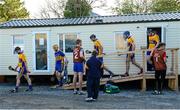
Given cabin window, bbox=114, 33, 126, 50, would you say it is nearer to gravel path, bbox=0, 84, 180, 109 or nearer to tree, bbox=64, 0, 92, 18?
gravel path, bbox=0, 84, 180, 109

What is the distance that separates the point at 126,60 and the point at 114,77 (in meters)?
0.84

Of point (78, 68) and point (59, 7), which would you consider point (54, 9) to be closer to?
point (59, 7)

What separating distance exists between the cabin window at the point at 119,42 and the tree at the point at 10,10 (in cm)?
2836

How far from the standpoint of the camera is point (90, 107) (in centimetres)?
1105

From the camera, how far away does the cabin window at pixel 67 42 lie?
1698 cm

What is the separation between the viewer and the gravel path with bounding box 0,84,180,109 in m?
11.2

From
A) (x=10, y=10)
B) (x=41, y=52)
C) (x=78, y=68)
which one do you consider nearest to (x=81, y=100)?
(x=78, y=68)

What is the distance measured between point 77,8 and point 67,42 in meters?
22.9

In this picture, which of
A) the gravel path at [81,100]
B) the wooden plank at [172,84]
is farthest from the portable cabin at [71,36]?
the gravel path at [81,100]

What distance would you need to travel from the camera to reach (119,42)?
53.9ft

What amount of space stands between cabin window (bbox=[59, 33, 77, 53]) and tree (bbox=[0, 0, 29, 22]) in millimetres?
27009

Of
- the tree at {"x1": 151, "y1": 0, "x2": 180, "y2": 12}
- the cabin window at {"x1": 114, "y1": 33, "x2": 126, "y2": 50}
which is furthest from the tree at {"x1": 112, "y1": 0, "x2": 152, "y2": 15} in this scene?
the cabin window at {"x1": 114, "y1": 33, "x2": 126, "y2": 50}

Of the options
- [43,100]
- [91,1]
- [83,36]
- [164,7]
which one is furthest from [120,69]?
[91,1]

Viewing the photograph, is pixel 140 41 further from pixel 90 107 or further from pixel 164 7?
pixel 164 7
